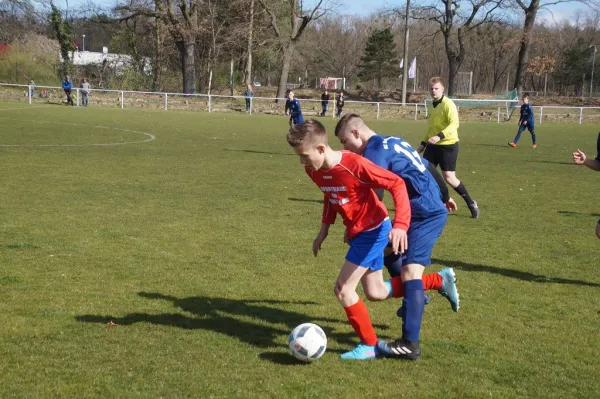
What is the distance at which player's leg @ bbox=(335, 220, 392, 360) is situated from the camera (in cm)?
451

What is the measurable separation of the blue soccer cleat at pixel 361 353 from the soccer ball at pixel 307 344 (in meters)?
0.22

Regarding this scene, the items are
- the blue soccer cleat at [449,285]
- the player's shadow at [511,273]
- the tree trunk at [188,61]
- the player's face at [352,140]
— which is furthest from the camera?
the tree trunk at [188,61]

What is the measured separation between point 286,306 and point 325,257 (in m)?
1.83

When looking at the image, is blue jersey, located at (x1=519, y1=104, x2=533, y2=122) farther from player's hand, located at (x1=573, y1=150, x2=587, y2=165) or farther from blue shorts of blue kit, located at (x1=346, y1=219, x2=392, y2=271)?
blue shorts of blue kit, located at (x1=346, y1=219, x2=392, y2=271)

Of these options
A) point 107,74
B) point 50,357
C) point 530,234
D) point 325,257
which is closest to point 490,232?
point 530,234

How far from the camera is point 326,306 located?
5.79 meters

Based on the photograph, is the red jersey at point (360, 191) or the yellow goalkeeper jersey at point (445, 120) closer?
the red jersey at point (360, 191)

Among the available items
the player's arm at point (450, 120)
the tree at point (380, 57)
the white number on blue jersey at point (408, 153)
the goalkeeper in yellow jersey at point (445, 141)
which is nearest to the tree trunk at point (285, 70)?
the tree at point (380, 57)

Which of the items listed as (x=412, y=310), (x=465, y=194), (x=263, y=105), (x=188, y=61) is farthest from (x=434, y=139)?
(x=188, y=61)

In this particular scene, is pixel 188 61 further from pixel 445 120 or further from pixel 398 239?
pixel 398 239

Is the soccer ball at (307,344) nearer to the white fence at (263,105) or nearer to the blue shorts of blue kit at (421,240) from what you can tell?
the blue shorts of blue kit at (421,240)

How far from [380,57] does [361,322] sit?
65683mm

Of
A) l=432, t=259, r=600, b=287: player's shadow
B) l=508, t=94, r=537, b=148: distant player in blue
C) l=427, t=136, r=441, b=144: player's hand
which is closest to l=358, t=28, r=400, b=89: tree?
l=508, t=94, r=537, b=148: distant player in blue

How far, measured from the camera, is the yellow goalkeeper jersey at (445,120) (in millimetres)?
10234
